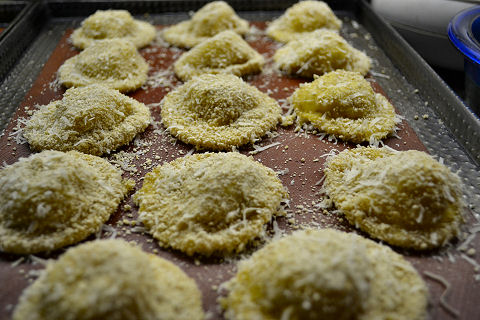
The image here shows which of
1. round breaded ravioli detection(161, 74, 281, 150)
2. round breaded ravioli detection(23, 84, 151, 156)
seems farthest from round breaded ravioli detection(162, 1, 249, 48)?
round breaded ravioli detection(23, 84, 151, 156)

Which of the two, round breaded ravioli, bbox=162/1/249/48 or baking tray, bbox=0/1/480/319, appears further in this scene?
round breaded ravioli, bbox=162/1/249/48

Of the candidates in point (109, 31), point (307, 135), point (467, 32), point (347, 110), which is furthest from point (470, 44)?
point (109, 31)

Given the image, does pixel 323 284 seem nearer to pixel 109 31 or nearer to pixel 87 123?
pixel 87 123

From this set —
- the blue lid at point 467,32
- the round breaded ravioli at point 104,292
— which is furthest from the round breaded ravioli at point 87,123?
the blue lid at point 467,32

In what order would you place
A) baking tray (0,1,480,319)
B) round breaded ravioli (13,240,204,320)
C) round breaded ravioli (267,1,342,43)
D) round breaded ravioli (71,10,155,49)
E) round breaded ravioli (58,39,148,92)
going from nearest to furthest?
round breaded ravioli (13,240,204,320) → baking tray (0,1,480,319) → round breaded ravioli (58,39,148,92) → round breaded ravioli (71,10,155,49) → round breaded ravioli (267,1,342,43)

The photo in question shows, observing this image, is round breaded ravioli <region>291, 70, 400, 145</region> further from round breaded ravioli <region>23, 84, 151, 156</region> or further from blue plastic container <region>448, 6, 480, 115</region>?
round breaded ravioli <region>23, 84, 151, 156</region>

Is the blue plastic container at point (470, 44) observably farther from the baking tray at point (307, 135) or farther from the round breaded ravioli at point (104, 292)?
the round breaded ravioli at point (104, 292)

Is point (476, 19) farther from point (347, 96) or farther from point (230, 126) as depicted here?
point (230, 126)
